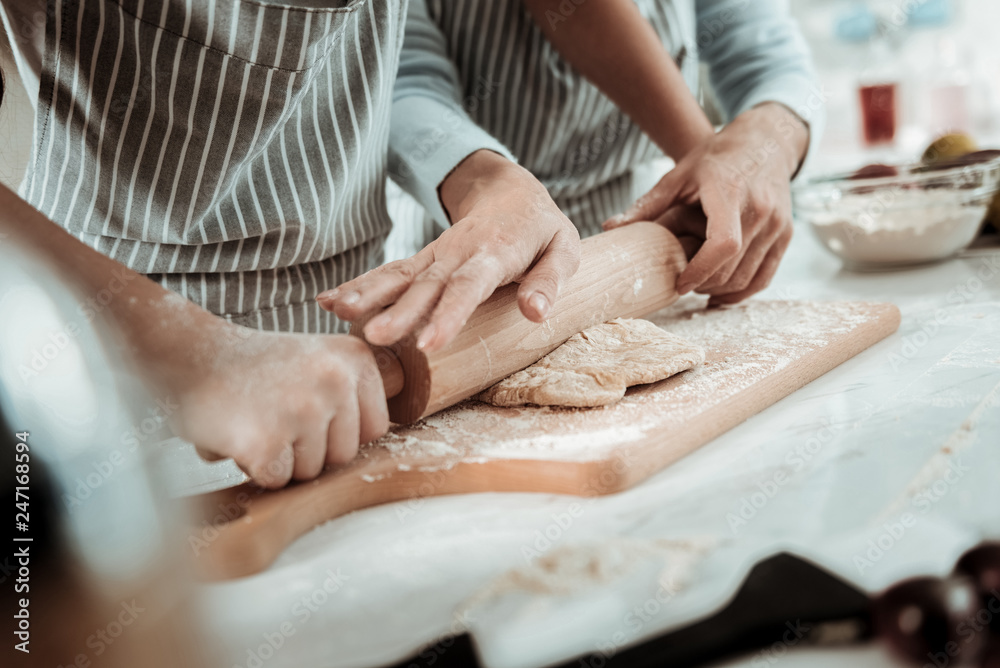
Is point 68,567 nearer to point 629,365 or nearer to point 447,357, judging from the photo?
point 447,357

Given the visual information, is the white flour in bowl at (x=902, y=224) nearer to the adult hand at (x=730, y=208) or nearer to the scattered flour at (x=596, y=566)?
the adult hand at (x=730, y=208)

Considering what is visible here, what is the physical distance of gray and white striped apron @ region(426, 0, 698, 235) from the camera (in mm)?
1431

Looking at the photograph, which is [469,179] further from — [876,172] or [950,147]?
[950,147]

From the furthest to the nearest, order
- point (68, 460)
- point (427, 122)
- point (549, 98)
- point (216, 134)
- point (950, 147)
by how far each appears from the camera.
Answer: point (950, 147) < point (549, 98) < point (427, 122) < point (216, 134) < point (68, 460)

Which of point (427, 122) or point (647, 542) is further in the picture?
point (427, 122)

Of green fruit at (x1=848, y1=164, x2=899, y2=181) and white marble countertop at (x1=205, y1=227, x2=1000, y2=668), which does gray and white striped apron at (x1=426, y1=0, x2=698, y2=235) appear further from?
white marble countertop at (x1=205, y1=227, x2=1000, y2=668)

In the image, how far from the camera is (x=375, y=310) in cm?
77

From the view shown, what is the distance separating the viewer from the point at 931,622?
44cm

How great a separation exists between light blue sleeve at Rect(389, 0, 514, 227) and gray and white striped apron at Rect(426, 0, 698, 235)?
0.06 metres

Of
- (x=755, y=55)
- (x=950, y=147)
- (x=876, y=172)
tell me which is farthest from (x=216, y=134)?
(x=950, y=147)

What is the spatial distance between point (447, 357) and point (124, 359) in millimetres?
311

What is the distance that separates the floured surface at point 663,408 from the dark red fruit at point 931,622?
252 mm

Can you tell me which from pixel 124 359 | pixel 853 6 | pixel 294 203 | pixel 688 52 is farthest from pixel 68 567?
pixel 853 6

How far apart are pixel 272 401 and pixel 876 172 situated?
135cm
